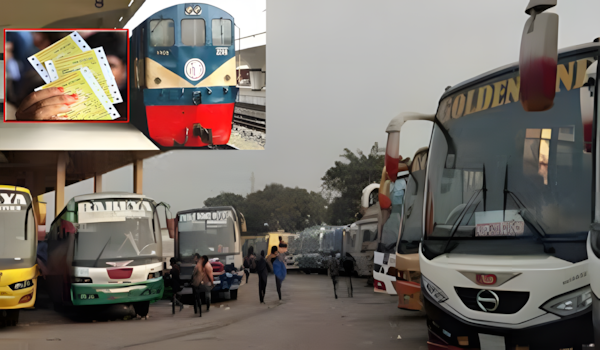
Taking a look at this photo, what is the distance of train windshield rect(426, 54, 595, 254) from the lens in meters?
5.33

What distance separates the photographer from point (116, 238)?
13.4 m

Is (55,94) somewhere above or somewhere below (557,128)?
above

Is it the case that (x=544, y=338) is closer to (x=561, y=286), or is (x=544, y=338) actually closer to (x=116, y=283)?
(x=561, y=286)

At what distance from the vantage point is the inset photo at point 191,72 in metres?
18.1

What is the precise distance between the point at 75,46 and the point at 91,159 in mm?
4443

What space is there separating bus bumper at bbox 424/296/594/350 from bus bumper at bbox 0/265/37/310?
7687mm

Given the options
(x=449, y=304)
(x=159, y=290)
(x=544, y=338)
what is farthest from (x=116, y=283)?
(x=544, y=338)

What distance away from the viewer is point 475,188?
19.3 ft

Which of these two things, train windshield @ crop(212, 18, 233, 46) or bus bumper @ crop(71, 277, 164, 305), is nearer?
bus bumper @ crop(71, 277, 164, 305)

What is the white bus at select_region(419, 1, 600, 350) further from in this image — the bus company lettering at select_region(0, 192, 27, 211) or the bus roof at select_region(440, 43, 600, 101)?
the bus company lettering at select_region(0, 192, 27, 211)

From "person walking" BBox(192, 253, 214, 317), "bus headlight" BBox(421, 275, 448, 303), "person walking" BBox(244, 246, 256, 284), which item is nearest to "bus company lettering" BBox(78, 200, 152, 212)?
"person walking" BBox(192, 253, 214, 317)

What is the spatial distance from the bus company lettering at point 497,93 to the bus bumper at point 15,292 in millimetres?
7819

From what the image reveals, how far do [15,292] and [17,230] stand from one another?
138cm

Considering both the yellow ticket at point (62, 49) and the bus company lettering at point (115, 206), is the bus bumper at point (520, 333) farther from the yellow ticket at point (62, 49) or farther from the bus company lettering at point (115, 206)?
the yellow ticket at point (62, 49)
